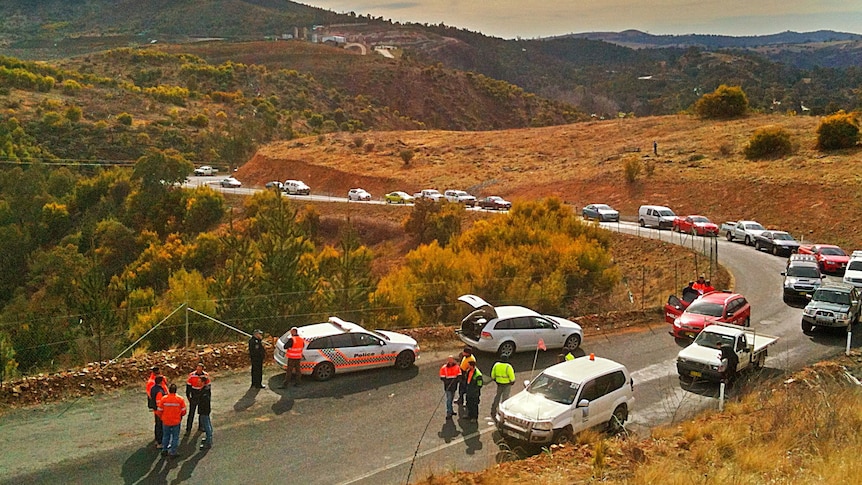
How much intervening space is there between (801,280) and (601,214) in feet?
66.1

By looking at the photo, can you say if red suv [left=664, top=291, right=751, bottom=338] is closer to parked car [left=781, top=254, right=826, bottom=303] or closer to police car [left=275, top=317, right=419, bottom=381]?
parked car [left=781, top=254, right=826, bottom=303]

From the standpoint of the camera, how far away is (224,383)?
53.2 ft

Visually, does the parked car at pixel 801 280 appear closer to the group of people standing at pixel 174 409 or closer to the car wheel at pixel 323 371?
the car wheel at pixel 323 371

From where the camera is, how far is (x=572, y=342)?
20.0 m

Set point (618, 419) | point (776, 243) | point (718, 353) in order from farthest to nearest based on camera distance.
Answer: point (776, 243)
point (718, 353)
point (618, 419)

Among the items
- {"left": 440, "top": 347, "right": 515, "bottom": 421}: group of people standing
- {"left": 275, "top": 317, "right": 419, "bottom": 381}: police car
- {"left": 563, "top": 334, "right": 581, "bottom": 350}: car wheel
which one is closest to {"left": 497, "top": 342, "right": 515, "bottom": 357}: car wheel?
{"left": 563, "top": 334, "right": 581, "bottom": 350}: car wheel

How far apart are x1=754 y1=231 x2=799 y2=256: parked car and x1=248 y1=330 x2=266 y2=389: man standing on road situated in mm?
29349

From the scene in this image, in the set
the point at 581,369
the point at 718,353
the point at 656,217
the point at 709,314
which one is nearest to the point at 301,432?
the point at 581,369

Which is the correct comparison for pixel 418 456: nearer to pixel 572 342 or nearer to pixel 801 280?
pixel 572 342

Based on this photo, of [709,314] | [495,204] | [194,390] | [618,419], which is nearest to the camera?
[194,390]

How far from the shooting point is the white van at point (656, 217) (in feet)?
141

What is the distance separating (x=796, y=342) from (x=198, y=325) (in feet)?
59.8

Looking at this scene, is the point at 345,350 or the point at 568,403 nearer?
the point at 568,403

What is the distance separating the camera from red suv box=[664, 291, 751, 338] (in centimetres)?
2100
